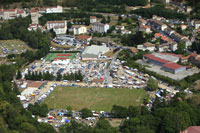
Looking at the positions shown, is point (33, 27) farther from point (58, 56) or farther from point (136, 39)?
point (136, 39)

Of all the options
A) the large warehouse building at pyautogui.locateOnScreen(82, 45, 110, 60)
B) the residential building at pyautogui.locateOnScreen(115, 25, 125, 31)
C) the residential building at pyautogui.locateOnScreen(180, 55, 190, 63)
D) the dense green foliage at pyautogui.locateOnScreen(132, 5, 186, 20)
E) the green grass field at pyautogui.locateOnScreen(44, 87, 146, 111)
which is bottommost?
the green grass field at pyautogui.locateOnScreen(44, 87, 146, 111)

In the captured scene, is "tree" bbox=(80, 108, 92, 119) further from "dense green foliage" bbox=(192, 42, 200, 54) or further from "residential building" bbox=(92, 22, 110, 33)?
"residential building" bbox=(92, 22, 110, 33)

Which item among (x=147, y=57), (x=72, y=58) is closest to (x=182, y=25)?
(x=147, y=57)

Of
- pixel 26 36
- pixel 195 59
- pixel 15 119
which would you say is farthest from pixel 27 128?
pixel 26 36

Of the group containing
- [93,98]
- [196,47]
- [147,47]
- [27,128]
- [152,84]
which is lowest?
[93,98]

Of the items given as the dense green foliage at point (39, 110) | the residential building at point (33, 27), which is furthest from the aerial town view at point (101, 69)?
the residential building at point (33, 27)

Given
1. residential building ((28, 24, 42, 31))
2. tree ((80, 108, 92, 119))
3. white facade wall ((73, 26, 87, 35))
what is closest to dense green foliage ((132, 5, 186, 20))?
white facade wall ((73, 26, 87, 35))

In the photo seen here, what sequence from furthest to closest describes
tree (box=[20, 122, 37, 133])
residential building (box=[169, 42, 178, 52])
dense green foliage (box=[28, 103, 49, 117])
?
residential building (box=[169, 42, 178, 52]), dense green foliage (box=[28, 103, 49, 117]), tree (box=[20, 122, 37, 133])
